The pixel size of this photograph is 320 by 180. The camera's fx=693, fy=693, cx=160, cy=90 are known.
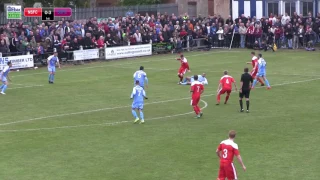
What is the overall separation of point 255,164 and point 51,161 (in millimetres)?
6645

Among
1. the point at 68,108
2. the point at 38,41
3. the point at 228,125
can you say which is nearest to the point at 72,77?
the point at 38,41

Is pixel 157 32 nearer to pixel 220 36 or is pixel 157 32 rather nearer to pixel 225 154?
pixel 220 36

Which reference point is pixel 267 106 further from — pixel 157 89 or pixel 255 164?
pixel 255 164

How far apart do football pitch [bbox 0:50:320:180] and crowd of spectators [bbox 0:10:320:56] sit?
Result: 4.78 metres

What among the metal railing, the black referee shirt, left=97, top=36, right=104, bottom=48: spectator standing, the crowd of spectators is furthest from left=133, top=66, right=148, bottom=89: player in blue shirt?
the metal railing

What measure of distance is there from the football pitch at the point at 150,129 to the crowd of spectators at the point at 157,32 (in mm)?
4777

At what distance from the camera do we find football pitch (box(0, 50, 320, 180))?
70.8 feet

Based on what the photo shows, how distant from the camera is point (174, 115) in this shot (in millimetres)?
31375

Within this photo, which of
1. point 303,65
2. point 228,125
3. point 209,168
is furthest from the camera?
point 303,65

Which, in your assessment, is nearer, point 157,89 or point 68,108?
point 68,108

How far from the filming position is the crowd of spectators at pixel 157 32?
166 ft

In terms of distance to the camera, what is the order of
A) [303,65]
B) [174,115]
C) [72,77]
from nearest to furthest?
[174,115] → [72,77] → [303,65]

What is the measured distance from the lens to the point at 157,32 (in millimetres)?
57438

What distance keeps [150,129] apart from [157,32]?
30.0 metres
